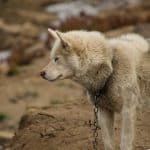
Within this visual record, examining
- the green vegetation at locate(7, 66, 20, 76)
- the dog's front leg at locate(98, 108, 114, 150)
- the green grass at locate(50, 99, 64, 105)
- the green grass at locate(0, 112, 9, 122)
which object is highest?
the green vegetation at locate(7, 66, 20, 76)

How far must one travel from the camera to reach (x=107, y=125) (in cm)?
805

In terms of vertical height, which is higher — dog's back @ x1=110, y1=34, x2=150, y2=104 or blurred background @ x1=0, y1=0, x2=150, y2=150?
blurred background @ x1=0, y1=0, x2=150, y2=150

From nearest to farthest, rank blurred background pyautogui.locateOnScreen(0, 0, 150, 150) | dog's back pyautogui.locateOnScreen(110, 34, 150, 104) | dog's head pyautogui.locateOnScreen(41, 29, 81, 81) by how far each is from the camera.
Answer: dog's head pyautogui.locateOnScreen(41, 29, 81, 81)
dog's back pyautogui.locateOnScreen(110, 34, 150, 104)
blurred background pyautogui.locateOnScreen(0, 0, 150, 150)

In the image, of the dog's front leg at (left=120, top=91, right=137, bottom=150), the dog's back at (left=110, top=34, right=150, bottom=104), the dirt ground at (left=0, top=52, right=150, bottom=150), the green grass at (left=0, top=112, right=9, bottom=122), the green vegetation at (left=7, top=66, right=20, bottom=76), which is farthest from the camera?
the green vegetation at (left=7, top=66, right=20, bottom=76)

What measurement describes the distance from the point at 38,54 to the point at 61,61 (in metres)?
16.5

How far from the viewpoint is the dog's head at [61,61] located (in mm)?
7453

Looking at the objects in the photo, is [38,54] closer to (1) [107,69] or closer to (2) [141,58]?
(2) [141,58]

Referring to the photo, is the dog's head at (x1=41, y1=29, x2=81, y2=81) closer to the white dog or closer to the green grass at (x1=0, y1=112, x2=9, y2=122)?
the white dog

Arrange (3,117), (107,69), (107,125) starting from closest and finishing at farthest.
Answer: (107,69), (107,125), (3,117)

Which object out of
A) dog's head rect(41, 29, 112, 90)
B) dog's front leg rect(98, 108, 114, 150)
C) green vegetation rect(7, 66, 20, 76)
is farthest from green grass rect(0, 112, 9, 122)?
dog's head rect(41, 29, 112, 90)

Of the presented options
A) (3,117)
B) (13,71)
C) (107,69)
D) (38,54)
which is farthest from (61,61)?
(38,54)

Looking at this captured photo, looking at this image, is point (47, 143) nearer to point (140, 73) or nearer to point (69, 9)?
point (140, 73)

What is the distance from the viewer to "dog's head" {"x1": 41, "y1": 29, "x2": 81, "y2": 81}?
745cm

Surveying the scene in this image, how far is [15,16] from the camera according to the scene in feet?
124
